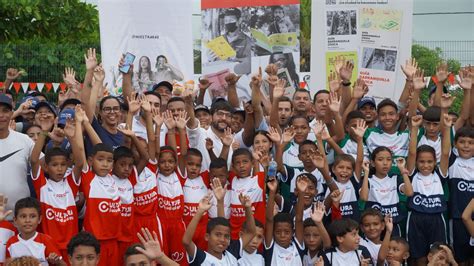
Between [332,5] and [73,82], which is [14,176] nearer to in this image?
[73,82]

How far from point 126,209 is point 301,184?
1573mm

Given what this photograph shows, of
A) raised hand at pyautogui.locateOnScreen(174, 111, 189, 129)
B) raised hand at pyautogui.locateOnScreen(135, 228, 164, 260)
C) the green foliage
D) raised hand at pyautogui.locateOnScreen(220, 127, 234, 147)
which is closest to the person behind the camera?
raised hand at pyautogui.locateOnScreen(135, 228, 164, 260)

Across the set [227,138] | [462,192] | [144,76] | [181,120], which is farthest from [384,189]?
[144,76]

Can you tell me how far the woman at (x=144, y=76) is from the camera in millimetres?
9469

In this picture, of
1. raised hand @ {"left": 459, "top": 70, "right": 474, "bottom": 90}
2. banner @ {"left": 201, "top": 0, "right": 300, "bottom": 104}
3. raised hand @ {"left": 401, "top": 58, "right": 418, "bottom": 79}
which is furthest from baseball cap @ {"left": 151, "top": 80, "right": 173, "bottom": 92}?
raised hand @ {"left": 459, "top": 70, "right": 474, "bottom": 90}

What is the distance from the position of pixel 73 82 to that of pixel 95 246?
211 cm

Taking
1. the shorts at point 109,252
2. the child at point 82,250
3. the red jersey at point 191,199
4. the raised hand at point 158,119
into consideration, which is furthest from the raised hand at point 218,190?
the child at point 82,250

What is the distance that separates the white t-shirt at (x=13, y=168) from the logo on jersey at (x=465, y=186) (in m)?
3.96

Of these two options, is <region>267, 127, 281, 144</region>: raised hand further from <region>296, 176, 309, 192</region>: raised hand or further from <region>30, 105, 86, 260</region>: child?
<region>30, 105, 86, 260</region>: child

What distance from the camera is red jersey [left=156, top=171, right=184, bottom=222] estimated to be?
298 inches

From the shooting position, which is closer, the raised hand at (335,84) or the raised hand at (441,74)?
the raised hand at (441,74)

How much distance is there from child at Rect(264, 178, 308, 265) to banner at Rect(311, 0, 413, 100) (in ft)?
6.15

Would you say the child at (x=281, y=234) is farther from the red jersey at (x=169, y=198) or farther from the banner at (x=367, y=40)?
the banner at (x=367, y=40)

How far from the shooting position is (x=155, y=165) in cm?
756
